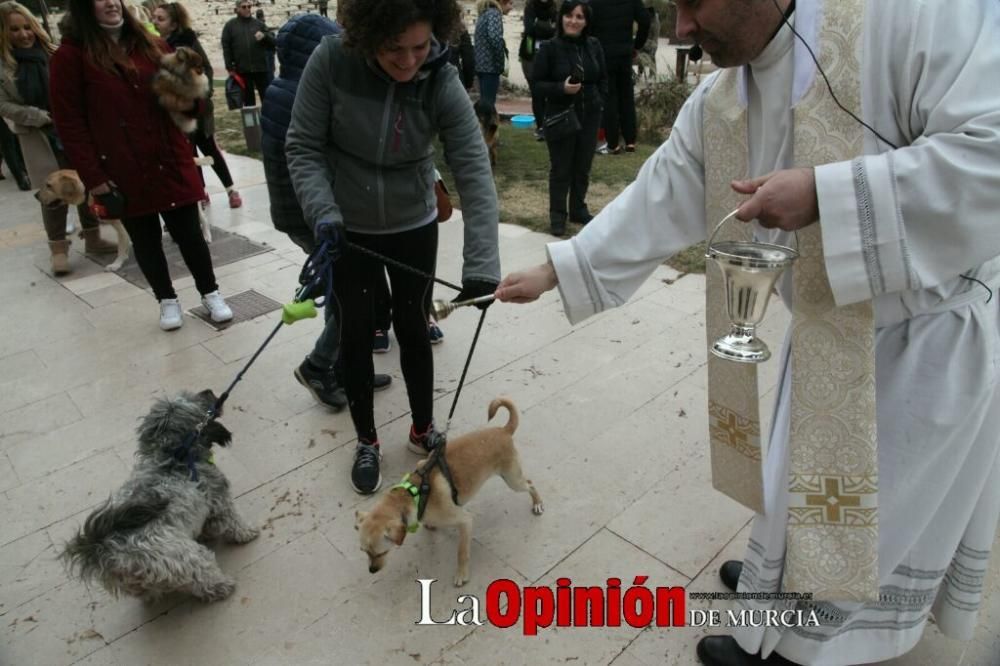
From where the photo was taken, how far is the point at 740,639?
2127mm

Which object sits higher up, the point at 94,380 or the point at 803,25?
the point at 803,25

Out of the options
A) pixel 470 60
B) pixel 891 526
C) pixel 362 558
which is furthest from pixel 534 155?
pixel 891 526

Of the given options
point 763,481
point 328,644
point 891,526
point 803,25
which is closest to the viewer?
point 803,25

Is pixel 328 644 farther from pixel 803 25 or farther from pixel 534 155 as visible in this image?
pixel 534 155

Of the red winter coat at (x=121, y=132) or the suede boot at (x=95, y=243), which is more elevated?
the red winter coat at (x=121, y=132)

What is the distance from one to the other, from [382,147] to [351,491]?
159cm

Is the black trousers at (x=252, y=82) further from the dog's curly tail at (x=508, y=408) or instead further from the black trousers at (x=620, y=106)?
the dog's curly tail at (x=508, y=408)

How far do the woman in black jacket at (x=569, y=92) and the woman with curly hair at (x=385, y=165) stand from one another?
11.4ft

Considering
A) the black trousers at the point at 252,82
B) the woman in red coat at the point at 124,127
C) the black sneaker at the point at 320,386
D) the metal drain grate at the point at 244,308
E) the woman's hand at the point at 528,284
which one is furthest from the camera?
the black trousers at the point at 252,82

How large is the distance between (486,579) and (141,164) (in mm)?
3419

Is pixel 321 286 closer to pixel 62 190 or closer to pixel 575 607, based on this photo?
pixel 575 607

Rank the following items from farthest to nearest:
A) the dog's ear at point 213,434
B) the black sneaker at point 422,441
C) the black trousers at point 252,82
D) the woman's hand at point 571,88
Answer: the black trousers at point 252,82, the woman's hand at point 571,88, the black sneaker at point 422,441, the dog's ear at point 213,434

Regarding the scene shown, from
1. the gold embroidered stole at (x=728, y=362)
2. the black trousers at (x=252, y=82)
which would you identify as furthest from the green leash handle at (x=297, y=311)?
the black trousers at (x=252, y=82)

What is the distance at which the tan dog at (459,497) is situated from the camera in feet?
7.86
